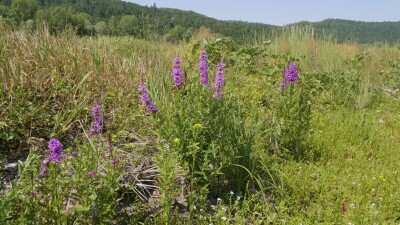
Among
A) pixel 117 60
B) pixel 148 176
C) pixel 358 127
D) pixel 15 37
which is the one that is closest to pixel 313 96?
pixel 358 127

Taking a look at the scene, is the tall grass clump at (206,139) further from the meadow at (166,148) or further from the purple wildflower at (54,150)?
the purple wildflower at (54,150)

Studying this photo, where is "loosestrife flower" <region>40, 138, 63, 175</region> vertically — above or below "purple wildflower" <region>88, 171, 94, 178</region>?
above

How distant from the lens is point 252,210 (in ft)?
8.93

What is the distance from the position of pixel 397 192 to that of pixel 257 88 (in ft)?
9.44

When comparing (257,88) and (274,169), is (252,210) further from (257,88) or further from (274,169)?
(257,88)

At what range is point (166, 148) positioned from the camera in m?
2.89

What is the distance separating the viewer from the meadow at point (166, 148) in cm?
205

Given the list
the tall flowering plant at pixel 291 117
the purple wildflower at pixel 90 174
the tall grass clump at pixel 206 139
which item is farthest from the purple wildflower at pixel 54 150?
the tall flowering plant at pixel 291 117

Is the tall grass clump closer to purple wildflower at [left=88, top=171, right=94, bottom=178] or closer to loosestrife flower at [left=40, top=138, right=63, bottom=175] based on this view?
purple wildflower at [left=88, top=171, right=94, bottom=178]

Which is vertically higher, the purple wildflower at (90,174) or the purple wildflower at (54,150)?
the purple wildflower at (54,150)

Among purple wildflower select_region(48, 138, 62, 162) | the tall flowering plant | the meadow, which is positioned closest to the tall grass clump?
the meadow

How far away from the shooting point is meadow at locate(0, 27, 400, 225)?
2.05 metres

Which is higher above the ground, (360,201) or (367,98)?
(367,98)

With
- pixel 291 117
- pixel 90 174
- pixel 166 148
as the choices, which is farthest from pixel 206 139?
pixel 291 117
